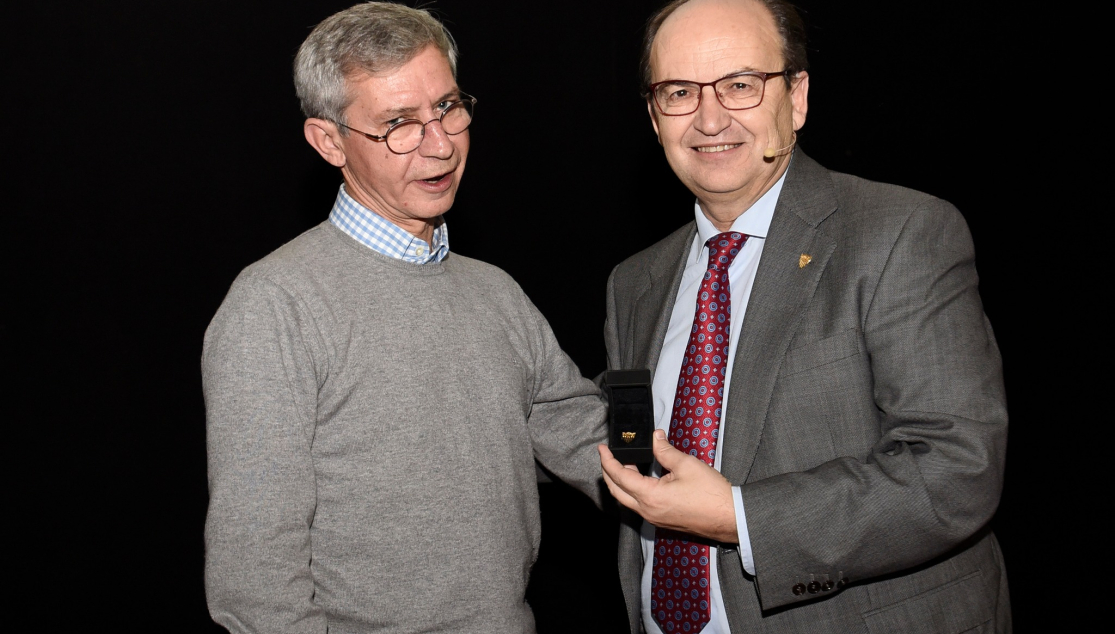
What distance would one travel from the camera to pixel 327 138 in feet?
6.50

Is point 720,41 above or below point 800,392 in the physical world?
above

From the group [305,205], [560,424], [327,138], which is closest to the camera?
[327,138]

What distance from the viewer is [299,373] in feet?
5.67

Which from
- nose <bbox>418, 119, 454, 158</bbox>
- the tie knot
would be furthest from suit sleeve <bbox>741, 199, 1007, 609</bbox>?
nose <bbox>418, 119, 454, 158</bbox>

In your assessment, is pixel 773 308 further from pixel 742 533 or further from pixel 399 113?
pixel 399 113

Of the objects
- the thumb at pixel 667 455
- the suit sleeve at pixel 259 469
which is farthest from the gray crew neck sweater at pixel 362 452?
the thumb at pixel 667 455

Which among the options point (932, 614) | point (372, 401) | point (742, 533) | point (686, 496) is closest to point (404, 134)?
point (372, 401)

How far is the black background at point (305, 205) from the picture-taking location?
2592mm

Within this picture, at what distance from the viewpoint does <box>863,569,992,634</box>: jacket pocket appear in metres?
1.73

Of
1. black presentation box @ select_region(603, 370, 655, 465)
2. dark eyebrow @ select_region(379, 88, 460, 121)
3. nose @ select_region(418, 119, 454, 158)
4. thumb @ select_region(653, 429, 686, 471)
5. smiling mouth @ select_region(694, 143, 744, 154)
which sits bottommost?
thumb @ select_region(653, 429, 686, 471)

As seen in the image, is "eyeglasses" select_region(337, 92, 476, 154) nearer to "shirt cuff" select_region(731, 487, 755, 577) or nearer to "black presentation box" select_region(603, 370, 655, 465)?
"black presentation box" select_region(603, 370, 655, 465)

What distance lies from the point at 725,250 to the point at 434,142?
2.26 ft

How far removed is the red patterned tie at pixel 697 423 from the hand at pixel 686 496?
143 millimetres

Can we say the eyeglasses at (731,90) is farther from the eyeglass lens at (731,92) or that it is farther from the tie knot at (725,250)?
the tie knot at (725,250)
